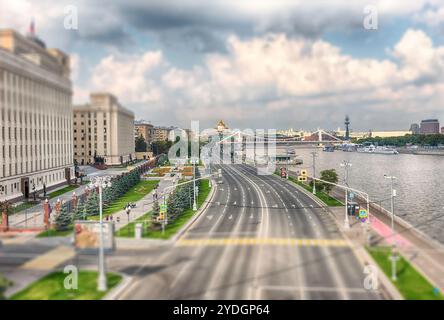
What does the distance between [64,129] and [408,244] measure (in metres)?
31.3

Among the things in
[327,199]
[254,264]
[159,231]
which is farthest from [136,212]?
[327,199]

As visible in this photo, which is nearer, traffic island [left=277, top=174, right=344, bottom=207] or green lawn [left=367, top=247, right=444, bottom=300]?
green lawn [left=367, top=247, right=444, bottom=300]

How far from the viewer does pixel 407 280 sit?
27.7 metres

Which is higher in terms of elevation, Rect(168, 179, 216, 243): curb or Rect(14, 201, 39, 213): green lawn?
Rect(14, 201, 39, 213): green lawn

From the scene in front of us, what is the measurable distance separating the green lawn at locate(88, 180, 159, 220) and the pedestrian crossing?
18543mm

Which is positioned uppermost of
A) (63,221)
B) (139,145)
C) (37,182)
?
(139,145)

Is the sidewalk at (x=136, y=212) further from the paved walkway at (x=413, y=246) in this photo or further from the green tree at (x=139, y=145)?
the paved walkway at (x=413, y=246)

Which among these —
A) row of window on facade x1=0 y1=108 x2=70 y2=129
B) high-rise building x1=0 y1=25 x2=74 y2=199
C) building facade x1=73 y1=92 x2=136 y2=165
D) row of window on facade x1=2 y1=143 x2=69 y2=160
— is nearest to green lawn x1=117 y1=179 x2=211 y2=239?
building facade x1=73 y1=92 x2=136 y2=165

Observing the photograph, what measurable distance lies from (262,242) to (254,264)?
20.6ft

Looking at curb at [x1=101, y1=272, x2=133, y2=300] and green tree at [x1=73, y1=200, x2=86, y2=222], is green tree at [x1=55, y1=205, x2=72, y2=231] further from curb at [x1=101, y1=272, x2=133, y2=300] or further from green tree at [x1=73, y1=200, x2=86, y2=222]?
curb at [x1=101, y1=272, x2=133, y2=300]

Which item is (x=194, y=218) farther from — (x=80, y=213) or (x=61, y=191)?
(x=61, y=191)

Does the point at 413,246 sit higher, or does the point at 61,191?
the point at 61,191

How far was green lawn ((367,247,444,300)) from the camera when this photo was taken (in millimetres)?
25516
